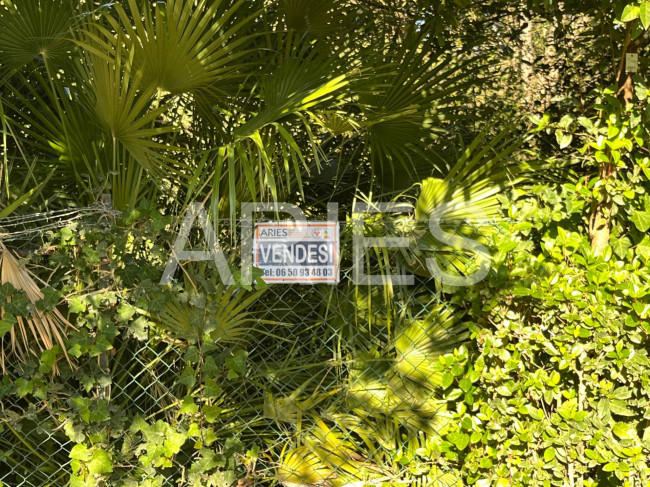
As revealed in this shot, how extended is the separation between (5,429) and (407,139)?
185 centimetres

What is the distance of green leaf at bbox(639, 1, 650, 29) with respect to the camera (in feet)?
6.45

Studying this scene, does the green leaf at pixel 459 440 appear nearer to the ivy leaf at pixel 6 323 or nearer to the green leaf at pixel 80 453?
the green leaf at pixel 80 453

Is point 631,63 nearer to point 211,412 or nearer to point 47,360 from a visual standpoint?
point 211,412

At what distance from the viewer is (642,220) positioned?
2.25 m

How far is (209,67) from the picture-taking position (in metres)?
2.31

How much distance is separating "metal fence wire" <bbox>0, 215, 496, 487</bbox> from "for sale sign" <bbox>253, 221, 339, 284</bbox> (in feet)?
0.20

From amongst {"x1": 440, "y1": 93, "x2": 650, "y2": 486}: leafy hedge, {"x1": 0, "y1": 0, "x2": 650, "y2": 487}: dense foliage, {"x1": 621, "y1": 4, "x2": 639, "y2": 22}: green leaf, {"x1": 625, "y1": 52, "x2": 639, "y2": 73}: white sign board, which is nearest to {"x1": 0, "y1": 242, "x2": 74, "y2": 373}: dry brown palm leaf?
{"x1": 0, "y1": 0, "x2": 650, "y2": 487}: dense foliage

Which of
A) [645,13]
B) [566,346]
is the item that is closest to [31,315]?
[566,346]

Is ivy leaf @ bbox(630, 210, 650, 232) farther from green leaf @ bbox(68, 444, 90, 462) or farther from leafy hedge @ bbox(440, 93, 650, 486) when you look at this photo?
green leaf @ bbox(68, 444, 90, 462)

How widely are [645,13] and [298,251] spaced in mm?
1293

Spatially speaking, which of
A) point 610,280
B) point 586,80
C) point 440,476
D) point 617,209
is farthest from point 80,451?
point 586,80

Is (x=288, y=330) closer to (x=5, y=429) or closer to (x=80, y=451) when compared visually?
(x=80, y=451)

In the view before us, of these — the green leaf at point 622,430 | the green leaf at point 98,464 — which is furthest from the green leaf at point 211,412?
the green leaf at point 622,430

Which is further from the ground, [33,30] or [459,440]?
[33,30]
